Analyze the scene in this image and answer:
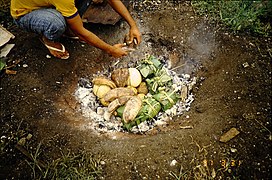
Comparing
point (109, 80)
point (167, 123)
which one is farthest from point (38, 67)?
point (167, 123)

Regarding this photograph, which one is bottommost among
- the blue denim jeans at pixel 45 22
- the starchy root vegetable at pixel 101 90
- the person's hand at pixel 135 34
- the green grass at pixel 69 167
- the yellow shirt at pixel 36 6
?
the green grass at pixel 69 167

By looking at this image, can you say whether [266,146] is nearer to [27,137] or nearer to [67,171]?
[67,171]

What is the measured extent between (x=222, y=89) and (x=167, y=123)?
1.60 feet

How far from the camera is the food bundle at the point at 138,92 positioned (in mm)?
2525

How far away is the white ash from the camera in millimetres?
2562

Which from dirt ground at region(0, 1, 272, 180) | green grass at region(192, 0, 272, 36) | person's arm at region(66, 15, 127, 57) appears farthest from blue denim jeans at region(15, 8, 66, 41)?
green grass at region(192, 0, 272, 36)

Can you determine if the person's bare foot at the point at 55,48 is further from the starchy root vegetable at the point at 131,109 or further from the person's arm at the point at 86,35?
the starchy root vegetable at the point at 131,109

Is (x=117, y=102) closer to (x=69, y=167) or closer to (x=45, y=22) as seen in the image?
(x=69, y=167)

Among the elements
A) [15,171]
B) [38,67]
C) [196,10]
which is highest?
[196,10]

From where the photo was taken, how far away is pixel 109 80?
8.90 feet

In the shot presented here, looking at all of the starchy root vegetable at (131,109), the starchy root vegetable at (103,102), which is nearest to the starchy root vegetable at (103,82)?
the starchy root vegetable at (103,102)

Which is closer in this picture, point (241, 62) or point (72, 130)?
point (72, 130)

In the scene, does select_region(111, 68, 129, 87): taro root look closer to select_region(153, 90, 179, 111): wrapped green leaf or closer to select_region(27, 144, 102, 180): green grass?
select_region(153, 90, 179, 111): wrapped green leaf

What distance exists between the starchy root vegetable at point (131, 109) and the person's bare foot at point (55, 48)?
0.70 meters
